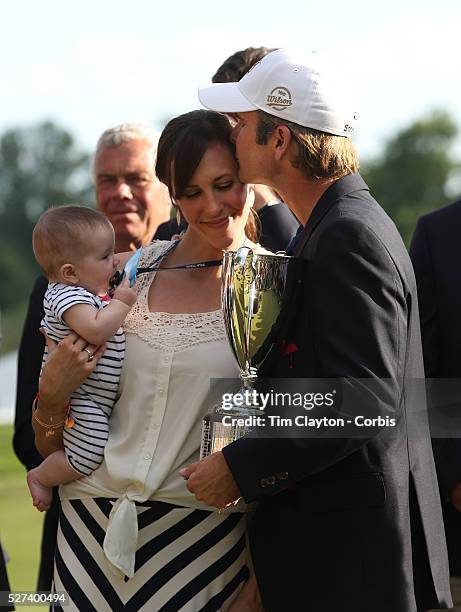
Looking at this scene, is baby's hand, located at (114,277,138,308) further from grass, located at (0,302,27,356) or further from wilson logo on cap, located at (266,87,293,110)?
grass, located at (0,302,27,356)

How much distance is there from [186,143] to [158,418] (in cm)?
84

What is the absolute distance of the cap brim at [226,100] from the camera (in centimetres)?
342

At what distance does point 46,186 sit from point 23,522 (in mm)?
74282

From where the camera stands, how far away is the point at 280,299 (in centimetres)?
326

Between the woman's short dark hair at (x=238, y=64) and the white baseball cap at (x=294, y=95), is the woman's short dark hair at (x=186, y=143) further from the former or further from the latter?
the woman's short dark hair at (x=238, y=64)

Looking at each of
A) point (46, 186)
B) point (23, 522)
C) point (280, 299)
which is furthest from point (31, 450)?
point (46, 186)

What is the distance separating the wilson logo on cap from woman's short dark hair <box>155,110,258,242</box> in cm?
27

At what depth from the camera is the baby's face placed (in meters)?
3.56

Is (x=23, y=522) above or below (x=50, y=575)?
below

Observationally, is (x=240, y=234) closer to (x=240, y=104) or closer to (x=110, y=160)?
(x=240, y=104)

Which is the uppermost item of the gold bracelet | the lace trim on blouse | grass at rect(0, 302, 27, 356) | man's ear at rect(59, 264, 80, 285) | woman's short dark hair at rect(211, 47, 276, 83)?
woman's short dark hair at rect(211, 47, 276, 83)

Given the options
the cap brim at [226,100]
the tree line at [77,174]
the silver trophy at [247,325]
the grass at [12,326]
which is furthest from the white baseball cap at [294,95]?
the tree line at [77,174]

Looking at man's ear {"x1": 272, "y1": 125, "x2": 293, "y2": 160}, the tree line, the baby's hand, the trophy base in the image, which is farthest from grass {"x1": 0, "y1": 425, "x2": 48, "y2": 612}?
the tree line

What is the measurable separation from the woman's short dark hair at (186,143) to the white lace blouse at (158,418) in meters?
0.44
